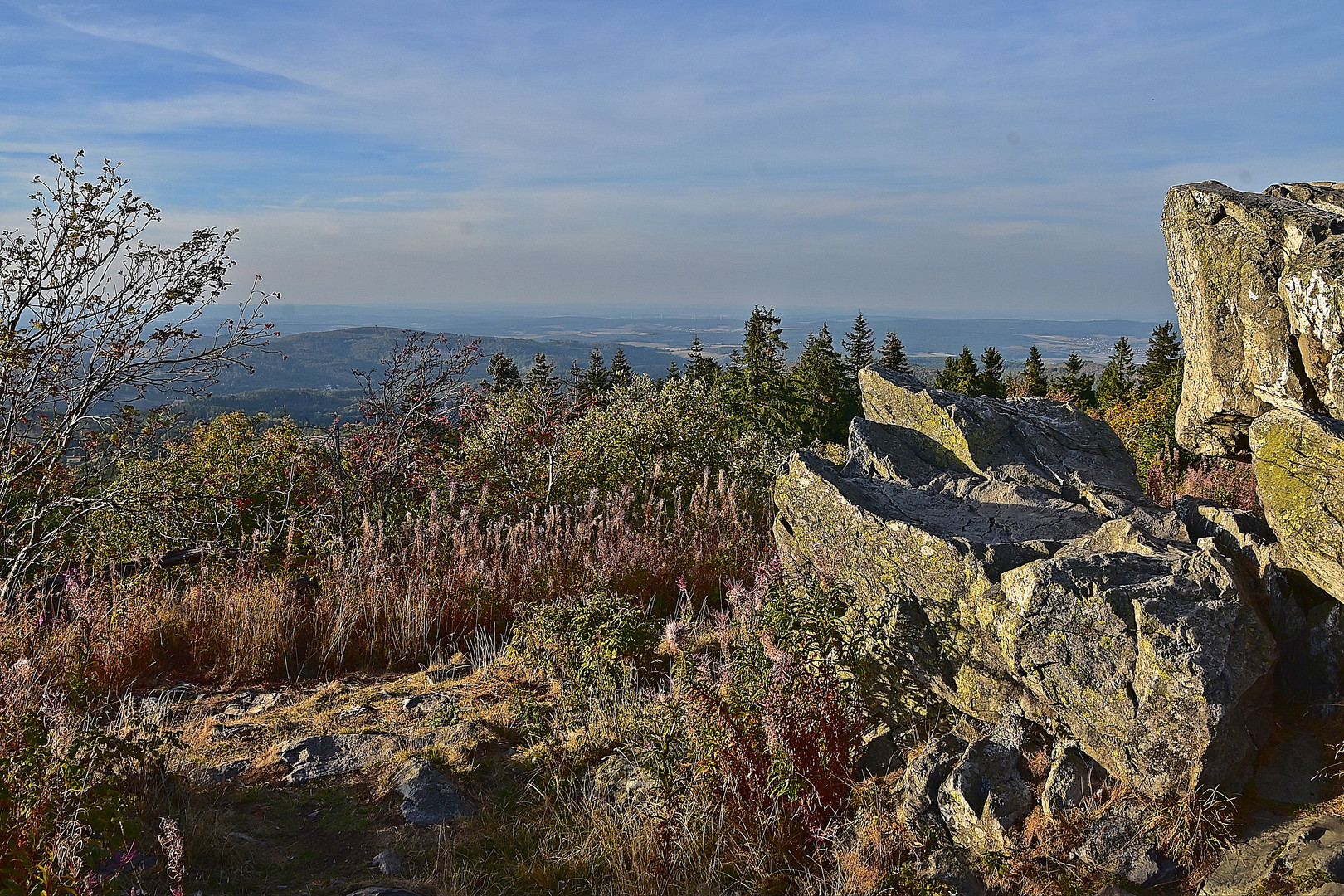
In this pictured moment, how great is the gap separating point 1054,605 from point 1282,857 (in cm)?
119

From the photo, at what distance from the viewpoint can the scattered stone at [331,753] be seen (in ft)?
15.5

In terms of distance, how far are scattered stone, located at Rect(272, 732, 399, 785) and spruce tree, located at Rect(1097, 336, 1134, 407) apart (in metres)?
29.7

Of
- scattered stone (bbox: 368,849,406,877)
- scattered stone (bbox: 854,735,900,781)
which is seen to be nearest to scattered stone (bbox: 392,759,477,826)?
scattered stone (bbox: 368,849,406,877)

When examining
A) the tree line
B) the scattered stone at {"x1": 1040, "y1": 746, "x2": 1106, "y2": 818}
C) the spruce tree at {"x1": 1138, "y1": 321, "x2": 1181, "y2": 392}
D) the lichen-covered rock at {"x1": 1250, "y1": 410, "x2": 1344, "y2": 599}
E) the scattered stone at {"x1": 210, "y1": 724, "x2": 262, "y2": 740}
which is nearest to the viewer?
the scattered stone at {"x1": 1040, "y1": 746, "x2": 1106, "y2": 818}

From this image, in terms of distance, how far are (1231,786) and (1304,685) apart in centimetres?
76

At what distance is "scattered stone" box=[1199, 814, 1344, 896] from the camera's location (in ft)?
9.78

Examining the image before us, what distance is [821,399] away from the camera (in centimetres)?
2461

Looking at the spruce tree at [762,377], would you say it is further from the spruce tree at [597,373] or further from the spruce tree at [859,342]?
the spruce tree at [859,342]

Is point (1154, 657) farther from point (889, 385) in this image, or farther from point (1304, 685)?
point (889, 385)

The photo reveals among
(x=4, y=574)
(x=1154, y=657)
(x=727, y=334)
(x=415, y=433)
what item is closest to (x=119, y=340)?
(x=4, y=574)

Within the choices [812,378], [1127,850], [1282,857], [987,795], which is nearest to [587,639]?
[987,795]

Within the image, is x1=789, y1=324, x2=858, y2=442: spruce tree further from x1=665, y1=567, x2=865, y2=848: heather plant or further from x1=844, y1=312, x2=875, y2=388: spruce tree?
x1=844, y1=312, x2=875, y2=388: spruce tree

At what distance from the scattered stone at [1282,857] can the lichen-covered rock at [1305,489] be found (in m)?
1.09

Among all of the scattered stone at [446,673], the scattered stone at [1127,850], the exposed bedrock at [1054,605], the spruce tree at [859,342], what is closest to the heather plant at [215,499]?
the scattered stone at [446,673]
